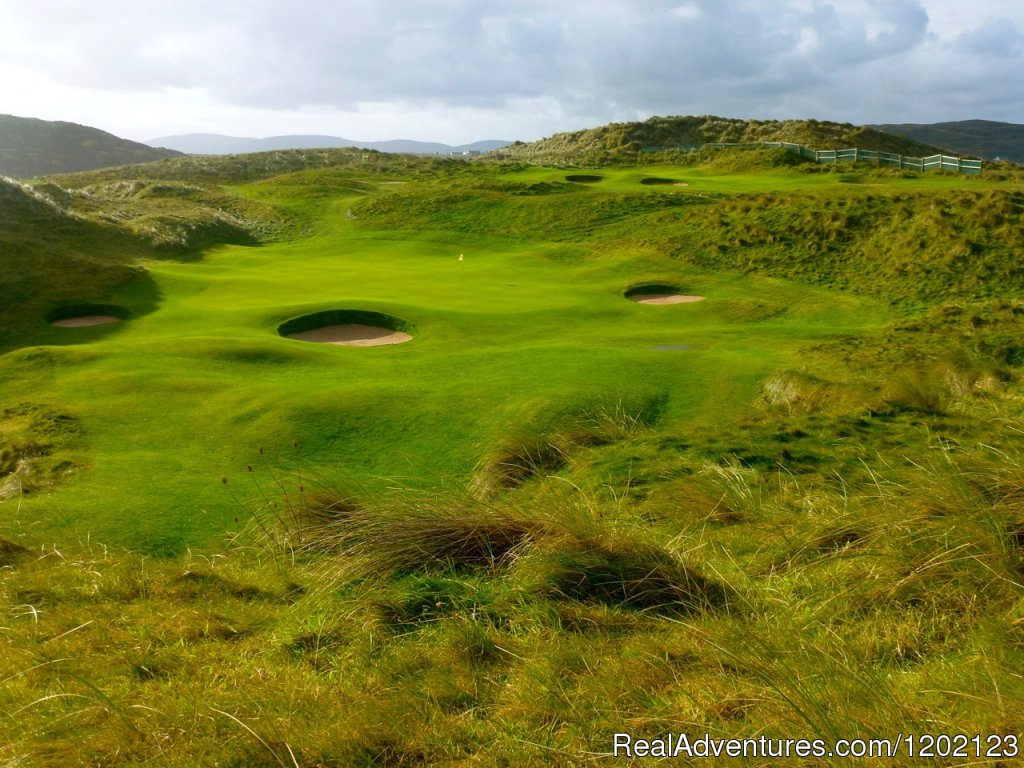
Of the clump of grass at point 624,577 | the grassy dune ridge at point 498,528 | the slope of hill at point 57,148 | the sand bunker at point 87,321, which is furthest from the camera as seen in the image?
the slope of hill at point 57,148

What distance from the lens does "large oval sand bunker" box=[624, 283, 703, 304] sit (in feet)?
74.1

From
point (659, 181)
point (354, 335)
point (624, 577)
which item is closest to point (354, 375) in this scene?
point (354, 335)

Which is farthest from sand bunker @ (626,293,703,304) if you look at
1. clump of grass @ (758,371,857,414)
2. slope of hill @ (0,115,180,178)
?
slope of hill @ (0,115,180,178)

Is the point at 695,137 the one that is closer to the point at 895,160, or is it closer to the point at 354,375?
the point at 895,160

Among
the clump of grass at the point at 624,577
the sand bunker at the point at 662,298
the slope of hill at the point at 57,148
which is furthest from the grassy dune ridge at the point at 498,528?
the slope of hill at the point at 57,148

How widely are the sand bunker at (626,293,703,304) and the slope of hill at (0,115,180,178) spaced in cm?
12943

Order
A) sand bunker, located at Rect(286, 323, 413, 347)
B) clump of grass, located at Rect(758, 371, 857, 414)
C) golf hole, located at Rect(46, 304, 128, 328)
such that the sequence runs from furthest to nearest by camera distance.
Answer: golf hole, located at Rect(46, 304, 128, 328)
sand bunker, located at Rect(286, 323, 413, 347)
clump of grass, located at Rect(758, 371, 857, 414)

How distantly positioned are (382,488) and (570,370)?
517 centimetres

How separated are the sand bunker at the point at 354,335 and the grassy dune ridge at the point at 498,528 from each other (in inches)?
20.9

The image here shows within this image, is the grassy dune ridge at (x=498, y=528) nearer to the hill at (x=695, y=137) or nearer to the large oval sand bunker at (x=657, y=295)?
the large oval sand bunker at (x=657, y=295)

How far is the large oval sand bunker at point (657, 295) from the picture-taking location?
2258cm

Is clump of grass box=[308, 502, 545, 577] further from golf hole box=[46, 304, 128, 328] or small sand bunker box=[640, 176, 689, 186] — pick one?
small sand bunker box=[640, 176, 689, 186]

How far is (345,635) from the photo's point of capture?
4.33 metres

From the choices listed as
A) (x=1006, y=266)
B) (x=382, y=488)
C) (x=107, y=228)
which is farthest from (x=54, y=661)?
(x=107, y=228)
